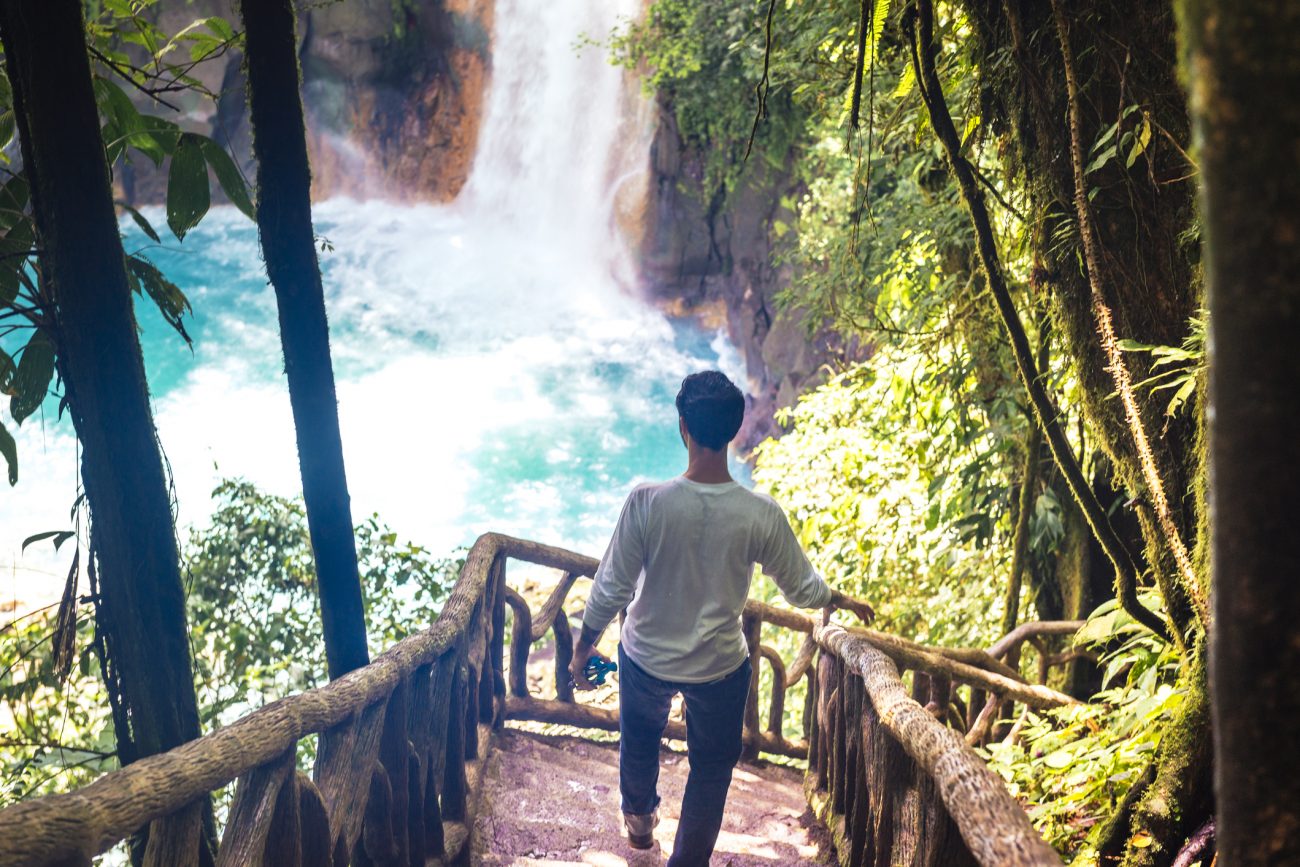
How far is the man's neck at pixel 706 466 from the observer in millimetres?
2693

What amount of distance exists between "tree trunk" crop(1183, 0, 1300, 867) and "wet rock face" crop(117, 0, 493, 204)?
19.0m

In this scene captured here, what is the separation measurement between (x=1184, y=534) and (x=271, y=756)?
2.44 m

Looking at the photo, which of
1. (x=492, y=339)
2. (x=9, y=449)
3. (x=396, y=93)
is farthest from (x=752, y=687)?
(x=396, y=93)

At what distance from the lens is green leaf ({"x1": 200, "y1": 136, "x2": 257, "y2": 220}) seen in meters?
2.53

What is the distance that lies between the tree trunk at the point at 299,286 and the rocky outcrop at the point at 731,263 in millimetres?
11821

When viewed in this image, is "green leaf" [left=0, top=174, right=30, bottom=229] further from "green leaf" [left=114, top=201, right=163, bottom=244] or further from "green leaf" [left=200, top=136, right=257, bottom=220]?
"green leaf" [left=200, top=136, right=257, bottom=220]

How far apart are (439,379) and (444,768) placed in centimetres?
1549

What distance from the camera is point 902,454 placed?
22.5 feet

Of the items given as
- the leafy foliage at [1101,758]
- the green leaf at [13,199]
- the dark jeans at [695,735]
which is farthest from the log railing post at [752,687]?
the green leaf at [13,199]

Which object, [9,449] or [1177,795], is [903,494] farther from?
[9,449]

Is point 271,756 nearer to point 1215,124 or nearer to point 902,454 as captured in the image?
point 1215,124

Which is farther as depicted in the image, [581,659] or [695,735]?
[581,659]

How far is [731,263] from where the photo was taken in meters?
16.8

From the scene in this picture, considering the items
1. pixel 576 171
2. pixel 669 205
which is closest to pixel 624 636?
pixel 669 205
